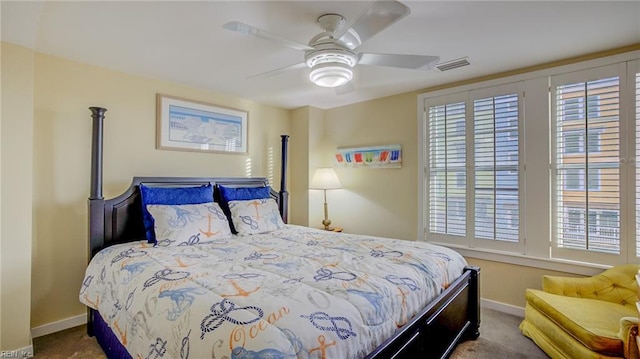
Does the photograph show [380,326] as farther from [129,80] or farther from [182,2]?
[129,80]

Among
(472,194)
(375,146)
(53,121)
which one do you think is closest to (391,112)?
(375,146)

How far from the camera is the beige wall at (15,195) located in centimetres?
214

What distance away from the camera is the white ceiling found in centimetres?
187

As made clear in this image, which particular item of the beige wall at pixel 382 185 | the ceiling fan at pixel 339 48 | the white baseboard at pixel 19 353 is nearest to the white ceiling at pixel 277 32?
the ceiling fan at pixel 339 48

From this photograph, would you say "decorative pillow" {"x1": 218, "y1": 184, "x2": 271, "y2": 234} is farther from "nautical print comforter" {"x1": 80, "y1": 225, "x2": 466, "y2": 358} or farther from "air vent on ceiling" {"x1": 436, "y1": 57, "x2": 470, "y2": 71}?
"air vent on ceiling" {"x1": 436, "y1": 57, "x2": 470, "y2": 71}

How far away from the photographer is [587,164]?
2.58 meters

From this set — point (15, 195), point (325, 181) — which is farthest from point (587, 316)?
point (15, 195)

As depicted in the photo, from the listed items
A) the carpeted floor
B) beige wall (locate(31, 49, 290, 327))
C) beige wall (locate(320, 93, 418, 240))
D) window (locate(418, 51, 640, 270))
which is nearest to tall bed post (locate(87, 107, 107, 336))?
the carpeted floor

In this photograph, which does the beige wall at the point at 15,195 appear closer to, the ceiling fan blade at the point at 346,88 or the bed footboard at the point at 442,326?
the ceiling fan blade at the point at 346,88

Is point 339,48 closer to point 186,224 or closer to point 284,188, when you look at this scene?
point 186,224

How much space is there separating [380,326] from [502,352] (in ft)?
5.10

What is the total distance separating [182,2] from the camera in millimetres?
1813

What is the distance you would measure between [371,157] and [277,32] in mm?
2128

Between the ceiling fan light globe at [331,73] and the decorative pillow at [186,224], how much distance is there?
153 cm
